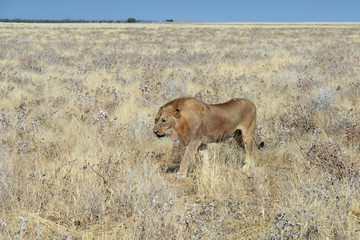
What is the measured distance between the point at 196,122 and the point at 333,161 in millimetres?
1710

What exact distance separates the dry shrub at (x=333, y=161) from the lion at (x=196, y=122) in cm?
87

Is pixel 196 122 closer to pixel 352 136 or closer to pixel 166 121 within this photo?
pixel 166 121

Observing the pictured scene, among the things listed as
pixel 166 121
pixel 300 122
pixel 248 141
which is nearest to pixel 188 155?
pixel 166 121

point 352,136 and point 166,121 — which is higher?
point 166,121

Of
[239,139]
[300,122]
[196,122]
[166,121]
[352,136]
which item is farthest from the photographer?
[300,122]

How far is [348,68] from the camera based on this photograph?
13.5m

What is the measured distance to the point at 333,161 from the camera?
4199mm

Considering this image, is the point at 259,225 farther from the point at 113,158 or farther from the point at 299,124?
the point at 299,124

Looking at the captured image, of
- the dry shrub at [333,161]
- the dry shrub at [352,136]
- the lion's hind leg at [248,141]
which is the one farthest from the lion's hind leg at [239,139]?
the dry shrub at [352,136]

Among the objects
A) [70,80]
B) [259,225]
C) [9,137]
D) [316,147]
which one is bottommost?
[259,225]

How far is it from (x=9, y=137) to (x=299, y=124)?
5.14 meters

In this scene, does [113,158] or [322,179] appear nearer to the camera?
[322,179]

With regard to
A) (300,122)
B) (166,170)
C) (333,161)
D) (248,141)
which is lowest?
(166,170)

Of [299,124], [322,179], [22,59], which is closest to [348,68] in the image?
[299,124]
